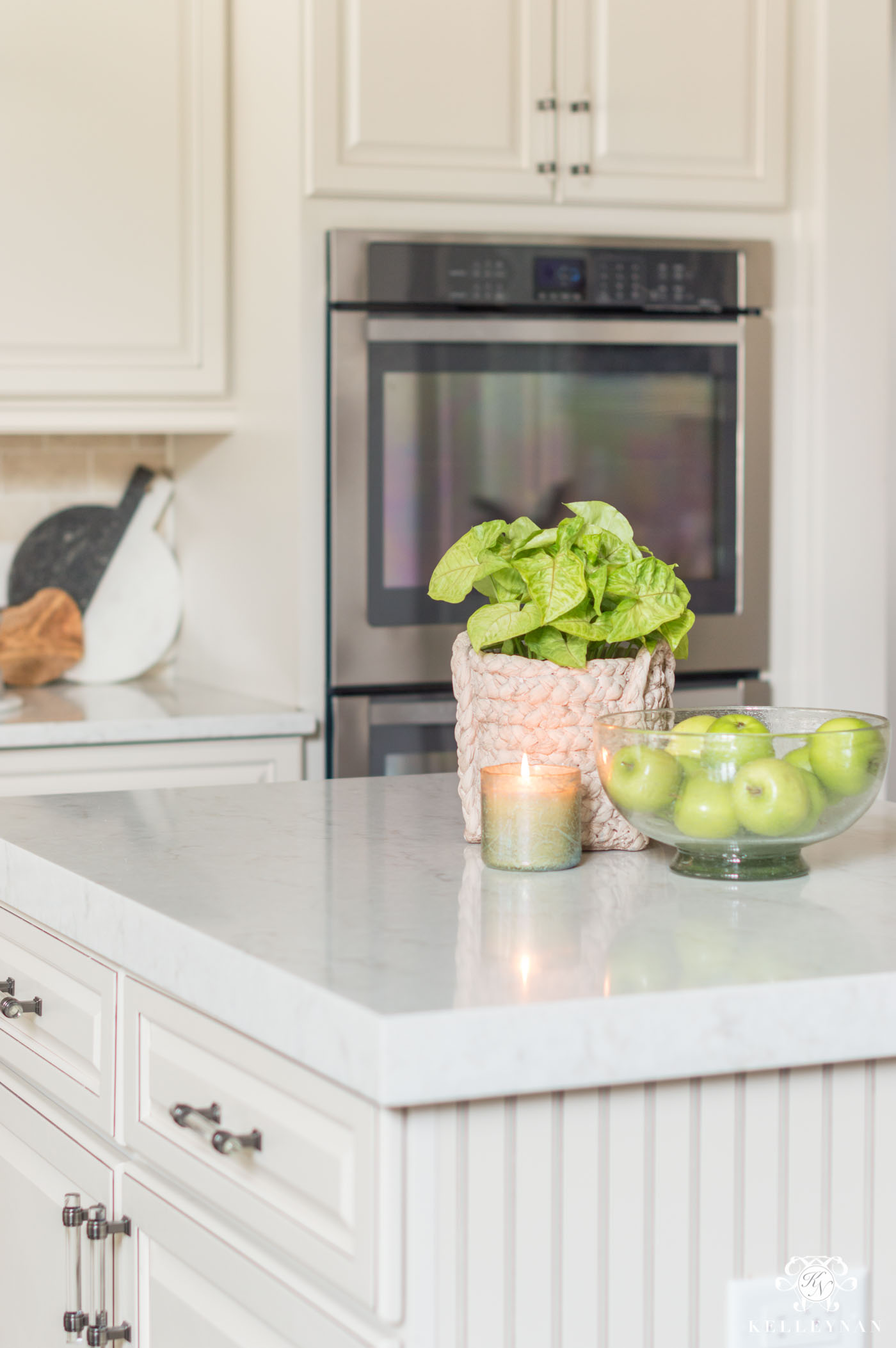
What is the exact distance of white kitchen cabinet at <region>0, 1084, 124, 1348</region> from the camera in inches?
44.4

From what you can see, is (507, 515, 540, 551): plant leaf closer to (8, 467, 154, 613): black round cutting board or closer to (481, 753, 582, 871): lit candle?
(481, 753, 582, 871): lit candle

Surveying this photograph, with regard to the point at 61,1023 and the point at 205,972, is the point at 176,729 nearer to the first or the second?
the point at 61,1023

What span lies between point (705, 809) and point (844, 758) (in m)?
0.10

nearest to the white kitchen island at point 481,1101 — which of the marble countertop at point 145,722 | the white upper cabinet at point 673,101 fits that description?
the marble countertop at point 145,722

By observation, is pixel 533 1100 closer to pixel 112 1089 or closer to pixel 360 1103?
pixel 360 1103

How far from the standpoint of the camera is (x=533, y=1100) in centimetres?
80

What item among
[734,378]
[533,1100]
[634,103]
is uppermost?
[634,103]

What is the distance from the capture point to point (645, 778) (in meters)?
1.06

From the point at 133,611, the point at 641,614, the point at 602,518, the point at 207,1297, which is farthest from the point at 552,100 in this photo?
the point at 207,1297

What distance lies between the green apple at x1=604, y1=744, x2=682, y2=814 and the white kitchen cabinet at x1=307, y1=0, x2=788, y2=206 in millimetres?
1474

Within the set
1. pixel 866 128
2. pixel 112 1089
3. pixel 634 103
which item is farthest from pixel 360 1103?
pixel 866 128

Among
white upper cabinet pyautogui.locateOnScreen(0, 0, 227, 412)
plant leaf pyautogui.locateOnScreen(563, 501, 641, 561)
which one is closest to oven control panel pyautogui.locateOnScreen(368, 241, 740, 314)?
white upper cabinet pyautogui.locateOnScreen(0, 0, 227, 412)

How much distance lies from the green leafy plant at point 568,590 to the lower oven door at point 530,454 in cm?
Result: 110

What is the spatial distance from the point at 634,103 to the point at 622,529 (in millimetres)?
1408
